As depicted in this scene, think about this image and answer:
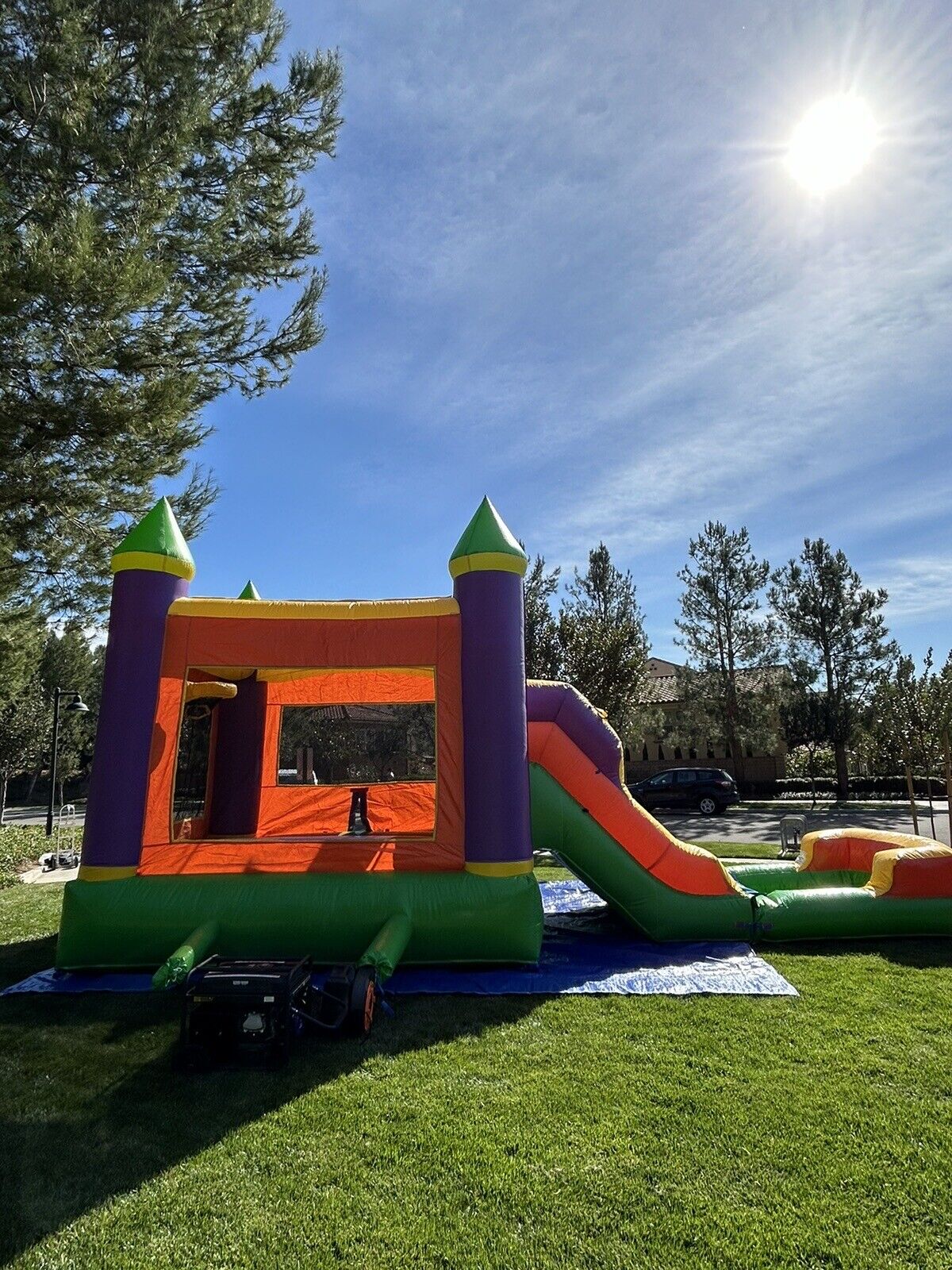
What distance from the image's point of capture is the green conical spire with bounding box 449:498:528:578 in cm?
703

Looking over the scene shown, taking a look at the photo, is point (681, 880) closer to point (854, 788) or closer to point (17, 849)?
point (17, 849)

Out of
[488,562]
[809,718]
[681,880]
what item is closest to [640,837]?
[681,880]

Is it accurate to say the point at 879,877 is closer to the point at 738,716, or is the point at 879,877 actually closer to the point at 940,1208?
the point at 940,1208

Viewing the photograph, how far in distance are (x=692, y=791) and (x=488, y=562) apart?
17.7 m

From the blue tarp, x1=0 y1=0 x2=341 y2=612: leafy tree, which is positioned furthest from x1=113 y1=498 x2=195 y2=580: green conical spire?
the blue tarp

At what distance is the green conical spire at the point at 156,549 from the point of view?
696 centimetres

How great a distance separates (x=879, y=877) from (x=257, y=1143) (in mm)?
6508

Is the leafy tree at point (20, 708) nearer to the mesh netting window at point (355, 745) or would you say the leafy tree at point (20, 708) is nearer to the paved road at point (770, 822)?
the mesh netting window at point (355, 745)

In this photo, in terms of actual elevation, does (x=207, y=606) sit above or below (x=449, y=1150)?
above

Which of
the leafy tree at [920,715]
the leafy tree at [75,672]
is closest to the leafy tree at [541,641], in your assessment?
the leafy tree at [920,715]

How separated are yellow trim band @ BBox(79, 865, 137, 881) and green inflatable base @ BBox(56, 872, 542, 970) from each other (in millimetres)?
46

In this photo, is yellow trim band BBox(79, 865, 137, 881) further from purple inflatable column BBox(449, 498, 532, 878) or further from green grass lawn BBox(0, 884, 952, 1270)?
purple inflatable column BBox(449, 498, 532, 878)

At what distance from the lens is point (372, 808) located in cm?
1042

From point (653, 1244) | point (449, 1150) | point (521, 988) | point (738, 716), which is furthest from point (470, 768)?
point (738, 716)
